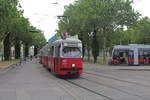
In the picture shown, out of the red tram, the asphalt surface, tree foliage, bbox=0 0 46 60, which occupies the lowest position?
the asphalt surface

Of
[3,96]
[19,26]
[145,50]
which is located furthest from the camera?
[19,26]

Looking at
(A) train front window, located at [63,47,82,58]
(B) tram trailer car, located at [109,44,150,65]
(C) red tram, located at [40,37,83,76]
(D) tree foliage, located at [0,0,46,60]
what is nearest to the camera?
(C) red tram, located at [40,37,83,76]

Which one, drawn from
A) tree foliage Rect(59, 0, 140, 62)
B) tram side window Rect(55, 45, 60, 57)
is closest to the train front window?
tram side window Rect(55, 45, 60, 57)

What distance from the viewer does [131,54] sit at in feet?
104

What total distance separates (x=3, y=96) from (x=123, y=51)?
25452 mm

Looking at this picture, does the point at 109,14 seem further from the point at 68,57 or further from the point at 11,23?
the point at 68,57

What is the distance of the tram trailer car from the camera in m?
31.8

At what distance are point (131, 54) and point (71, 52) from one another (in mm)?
18465

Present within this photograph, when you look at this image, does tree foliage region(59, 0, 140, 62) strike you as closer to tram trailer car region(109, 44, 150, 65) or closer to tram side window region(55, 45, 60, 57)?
tram trailer car region(109, 44, 150, 65)

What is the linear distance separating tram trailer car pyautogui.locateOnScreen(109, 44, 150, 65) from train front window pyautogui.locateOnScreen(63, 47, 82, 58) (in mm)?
17363

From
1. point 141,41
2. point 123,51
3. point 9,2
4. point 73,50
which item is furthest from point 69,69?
point 141,41

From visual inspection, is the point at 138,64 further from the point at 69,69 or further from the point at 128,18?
the point at 69,69

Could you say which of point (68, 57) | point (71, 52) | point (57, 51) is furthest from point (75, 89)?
point (57, 51)

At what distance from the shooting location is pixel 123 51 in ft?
106
